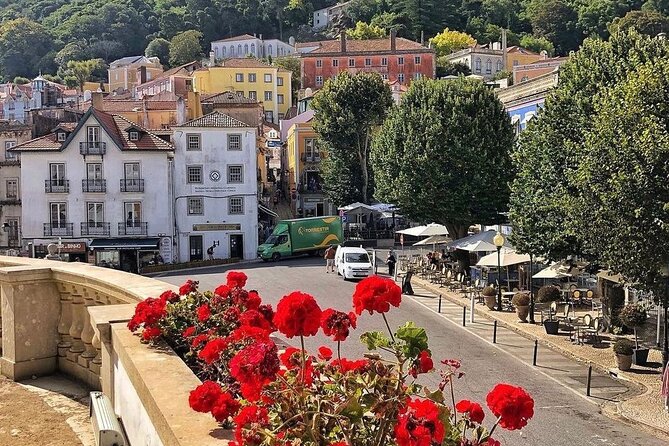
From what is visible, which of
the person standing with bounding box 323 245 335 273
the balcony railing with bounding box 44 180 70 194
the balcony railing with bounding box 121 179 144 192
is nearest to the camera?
the person standing with bounding box 323 245 335 273

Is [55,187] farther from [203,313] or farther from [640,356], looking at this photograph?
[203,313]

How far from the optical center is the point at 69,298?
898 cm

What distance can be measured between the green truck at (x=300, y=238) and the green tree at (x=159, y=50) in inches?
4535

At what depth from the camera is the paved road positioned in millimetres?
13617

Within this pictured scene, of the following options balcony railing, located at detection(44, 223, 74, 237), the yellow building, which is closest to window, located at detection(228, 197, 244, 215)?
balcony railing, located at detection(44, 223, 74, 237)

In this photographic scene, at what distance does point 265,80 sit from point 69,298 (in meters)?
97.3

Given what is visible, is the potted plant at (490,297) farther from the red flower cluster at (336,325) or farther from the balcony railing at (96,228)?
the balcony railing at (96,228)

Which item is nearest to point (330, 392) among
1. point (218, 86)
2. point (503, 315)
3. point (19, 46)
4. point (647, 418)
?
point (647, 418)

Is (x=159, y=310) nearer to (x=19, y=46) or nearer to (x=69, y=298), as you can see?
(x=69, y=298)

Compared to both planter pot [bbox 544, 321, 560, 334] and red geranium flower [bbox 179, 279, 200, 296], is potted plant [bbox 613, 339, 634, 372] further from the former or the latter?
red geranium flower [bbox 179, 279, 200, 296]

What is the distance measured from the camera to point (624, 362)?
18.7 m

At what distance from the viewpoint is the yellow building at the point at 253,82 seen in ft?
338

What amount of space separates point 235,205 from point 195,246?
Result: 12.0ft

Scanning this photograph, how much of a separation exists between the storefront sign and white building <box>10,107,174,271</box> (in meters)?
2.23
